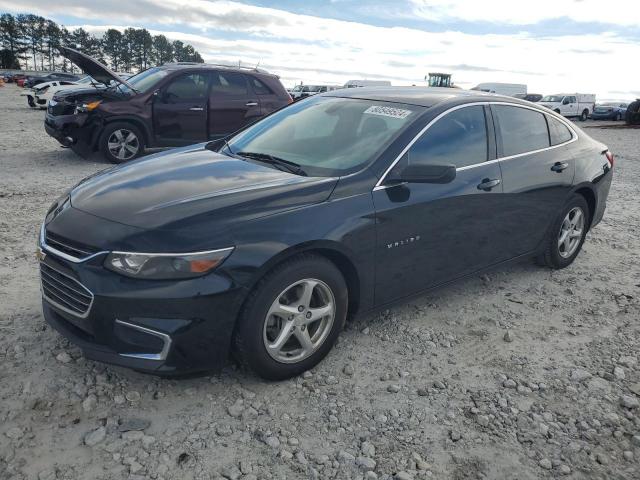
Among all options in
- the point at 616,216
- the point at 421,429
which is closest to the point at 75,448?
the point at 421,429

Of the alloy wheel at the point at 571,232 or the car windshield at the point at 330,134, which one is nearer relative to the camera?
the car windshield at the point at 330,134

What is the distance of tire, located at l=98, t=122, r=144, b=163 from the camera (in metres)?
8.54

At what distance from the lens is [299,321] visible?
2.93 m

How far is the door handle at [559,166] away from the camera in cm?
446

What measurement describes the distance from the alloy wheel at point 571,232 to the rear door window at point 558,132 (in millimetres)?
639

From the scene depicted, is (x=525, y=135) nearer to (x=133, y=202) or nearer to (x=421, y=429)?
(x=421, y=429)

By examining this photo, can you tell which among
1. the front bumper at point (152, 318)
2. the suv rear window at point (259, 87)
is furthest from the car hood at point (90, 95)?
the front bumper at point (152, 318)

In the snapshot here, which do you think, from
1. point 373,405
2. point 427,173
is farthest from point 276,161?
point 373,405

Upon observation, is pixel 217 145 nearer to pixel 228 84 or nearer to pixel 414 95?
pixel 414 95

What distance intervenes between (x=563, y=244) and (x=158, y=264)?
12.6 feet

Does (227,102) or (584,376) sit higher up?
(227,102)

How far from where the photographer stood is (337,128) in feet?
12.1

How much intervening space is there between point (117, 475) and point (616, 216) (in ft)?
22.6

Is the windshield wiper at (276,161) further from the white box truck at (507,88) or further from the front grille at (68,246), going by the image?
the white box truck at (507,88)
